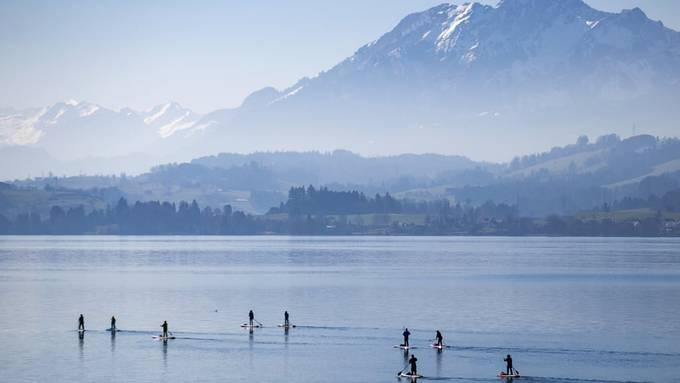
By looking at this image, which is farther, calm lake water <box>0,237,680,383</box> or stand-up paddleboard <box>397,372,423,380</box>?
calm lake water <box>0,237,680,383</box>

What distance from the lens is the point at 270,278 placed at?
198 m

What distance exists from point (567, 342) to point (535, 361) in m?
12.8

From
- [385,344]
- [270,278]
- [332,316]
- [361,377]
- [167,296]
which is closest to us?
[361,377]

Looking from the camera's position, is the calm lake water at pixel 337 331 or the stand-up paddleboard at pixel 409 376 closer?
the stand-up paddleboard at pixel 409 376

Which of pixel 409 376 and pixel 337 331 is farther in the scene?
pixel 337 331

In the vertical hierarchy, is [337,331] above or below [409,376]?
above

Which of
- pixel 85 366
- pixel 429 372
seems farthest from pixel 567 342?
pixel 85 366

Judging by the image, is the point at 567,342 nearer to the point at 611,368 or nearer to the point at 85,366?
the point at 611,368

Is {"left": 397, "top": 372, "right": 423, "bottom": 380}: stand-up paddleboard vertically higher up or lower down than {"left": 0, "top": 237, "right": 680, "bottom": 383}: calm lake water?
lower down

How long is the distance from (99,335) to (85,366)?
19.3m

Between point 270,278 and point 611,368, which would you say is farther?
point 270,278

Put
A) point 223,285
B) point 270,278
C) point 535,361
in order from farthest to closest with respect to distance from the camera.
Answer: point 270,278, point 223,285, point 535,361

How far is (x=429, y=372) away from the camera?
91875 mm

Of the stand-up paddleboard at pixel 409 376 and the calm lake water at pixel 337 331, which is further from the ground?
the calm lake water at pixel 337 331
